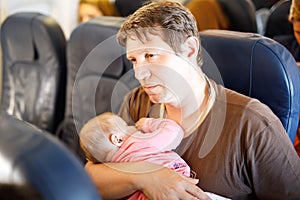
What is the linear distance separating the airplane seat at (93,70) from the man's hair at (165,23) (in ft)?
1.47

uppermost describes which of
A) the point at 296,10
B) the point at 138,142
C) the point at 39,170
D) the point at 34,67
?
Answer: the point at 39,170

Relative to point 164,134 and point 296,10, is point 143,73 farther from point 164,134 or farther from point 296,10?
point 296,10

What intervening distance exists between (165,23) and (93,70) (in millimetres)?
790

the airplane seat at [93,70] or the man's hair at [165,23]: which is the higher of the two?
the man's hair at [165,23]

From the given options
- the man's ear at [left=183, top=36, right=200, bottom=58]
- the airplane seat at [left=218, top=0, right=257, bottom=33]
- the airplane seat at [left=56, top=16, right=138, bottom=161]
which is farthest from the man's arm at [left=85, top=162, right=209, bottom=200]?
the airplane seat at [left=218, top=0, right=257, bottom=33]

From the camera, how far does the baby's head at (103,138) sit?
1.07 metres

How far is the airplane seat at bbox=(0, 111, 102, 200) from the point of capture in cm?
56

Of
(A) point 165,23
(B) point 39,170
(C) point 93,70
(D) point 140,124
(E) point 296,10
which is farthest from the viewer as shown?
(C) point 93,70

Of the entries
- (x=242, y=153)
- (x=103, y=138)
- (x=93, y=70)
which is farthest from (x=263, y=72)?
(x=93, y=70)

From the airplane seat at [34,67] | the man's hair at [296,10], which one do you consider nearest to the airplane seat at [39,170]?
the man's hair at [296,10]

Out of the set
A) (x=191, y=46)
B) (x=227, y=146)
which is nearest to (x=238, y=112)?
(x=227, y=146)

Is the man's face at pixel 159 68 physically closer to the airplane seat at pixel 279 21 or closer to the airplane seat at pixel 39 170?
the airplane seat at pixel 39 170

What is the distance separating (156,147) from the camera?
41.7 inches

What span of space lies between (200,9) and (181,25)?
1045 millimetres
